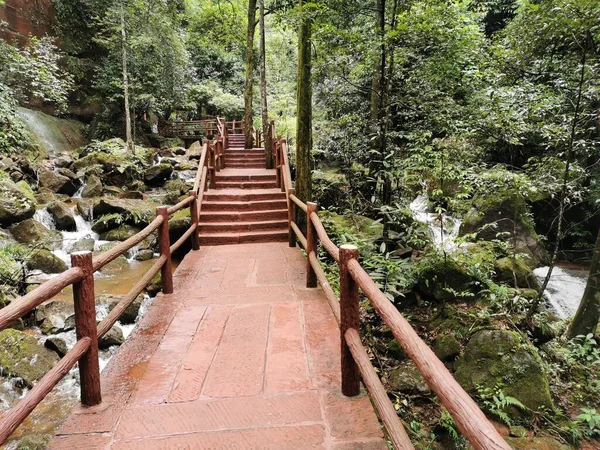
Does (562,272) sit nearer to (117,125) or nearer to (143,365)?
(143,365)

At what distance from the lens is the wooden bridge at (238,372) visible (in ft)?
5.96

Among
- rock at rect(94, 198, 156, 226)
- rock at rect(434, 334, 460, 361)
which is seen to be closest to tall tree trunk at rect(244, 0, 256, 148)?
rock at rect(94, 198, 156, 226)

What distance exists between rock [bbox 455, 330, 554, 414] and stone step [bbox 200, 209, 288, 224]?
4.68m

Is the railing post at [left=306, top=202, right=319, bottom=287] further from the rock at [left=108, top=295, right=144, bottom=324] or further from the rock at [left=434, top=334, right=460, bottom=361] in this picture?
the rock at [left=108, top=295, right=144, bottom=324]

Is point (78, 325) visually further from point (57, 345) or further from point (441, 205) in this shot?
point (441, 205)

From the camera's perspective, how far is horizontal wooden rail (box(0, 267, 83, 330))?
5.45 feet

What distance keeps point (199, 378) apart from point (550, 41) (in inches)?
240

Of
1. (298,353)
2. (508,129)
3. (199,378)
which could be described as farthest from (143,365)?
(508,129)

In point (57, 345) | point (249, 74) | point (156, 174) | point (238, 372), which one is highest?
point (249, 74)

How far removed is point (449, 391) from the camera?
3.98 ft

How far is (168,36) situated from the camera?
56.5 ft

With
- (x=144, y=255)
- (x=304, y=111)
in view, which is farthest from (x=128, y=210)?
(x=304, y=111)

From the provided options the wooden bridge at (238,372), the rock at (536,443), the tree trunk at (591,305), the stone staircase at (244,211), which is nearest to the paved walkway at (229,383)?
the wooden bridge at (238,372)

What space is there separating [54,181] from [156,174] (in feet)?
11.8
